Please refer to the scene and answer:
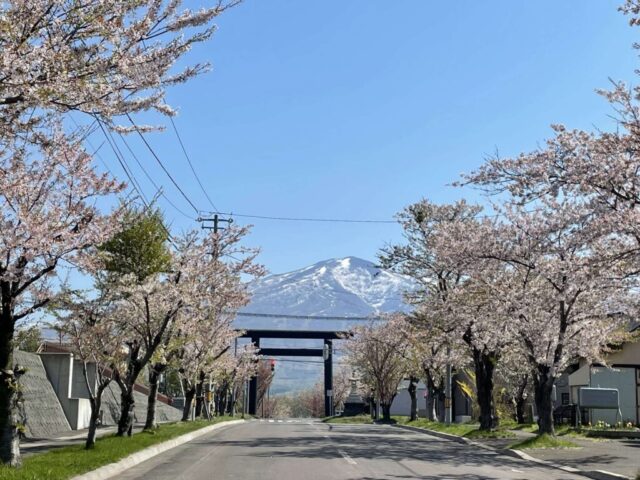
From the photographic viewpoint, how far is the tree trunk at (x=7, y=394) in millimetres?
13433

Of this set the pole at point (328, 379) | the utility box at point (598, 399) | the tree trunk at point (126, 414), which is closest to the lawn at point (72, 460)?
the tree trunk at point (126, 414)

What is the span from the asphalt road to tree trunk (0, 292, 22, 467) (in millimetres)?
2099

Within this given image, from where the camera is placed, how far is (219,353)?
4425cm

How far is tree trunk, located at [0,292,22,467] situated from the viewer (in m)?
13.4

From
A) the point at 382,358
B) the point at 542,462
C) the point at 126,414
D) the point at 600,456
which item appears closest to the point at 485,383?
the point at 600,456

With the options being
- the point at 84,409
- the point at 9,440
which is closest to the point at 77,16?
the point at 9,440

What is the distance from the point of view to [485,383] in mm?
32438

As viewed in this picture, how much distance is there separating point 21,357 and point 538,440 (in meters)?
20.3

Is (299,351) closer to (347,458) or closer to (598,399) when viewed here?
(598,399)

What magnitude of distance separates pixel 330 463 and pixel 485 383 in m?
16.5

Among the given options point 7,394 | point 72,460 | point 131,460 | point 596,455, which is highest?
point 7,394

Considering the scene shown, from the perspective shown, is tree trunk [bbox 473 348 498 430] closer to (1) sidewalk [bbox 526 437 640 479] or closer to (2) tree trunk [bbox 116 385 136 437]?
(1) sidewalk [bbox 526 437 640 479]

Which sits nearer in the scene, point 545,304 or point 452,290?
point 545,304

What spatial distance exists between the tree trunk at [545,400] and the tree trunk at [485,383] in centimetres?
461
